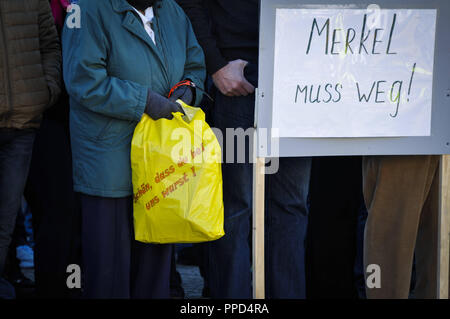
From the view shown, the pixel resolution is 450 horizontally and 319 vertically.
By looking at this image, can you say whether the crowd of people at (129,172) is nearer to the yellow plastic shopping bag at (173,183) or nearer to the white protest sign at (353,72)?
the yellow plastic shopping bag at (173,183)

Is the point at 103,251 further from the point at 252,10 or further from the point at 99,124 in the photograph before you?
the point at 252,10

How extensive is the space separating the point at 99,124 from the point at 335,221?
1.34m

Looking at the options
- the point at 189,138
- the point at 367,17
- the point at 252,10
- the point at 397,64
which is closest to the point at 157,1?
the point at 252,10

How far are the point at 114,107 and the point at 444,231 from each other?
1552 mm

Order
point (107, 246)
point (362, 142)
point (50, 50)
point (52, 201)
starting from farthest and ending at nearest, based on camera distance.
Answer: point (52, 201), point (50, 50), point (362, 142), point (107, 246)

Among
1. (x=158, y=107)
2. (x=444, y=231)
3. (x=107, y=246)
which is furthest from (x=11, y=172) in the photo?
(x=444, y=231)

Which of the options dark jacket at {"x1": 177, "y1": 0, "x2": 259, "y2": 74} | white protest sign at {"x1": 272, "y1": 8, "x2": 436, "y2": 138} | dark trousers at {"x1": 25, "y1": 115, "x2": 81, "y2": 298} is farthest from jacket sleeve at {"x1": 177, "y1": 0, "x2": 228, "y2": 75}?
dark trousers at {"x1": 25, "y1": 115, "x2": 81, "y2": 298}

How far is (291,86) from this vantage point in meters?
2.52

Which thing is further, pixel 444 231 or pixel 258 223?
pixel 444 231

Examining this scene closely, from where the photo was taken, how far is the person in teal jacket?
2.38 metres

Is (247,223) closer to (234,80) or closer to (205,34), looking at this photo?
(234,80)

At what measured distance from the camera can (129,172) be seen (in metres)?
2.49

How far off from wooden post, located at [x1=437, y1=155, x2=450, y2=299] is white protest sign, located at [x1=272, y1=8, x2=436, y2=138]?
0.69 feet

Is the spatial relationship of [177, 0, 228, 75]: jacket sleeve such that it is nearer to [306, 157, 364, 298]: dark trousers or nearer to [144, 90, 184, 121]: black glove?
[144, 90, 184, 121]: black glove
